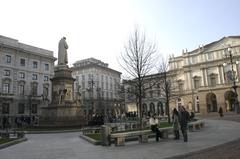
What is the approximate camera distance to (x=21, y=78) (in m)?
55.0

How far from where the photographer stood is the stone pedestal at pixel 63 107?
2581cm

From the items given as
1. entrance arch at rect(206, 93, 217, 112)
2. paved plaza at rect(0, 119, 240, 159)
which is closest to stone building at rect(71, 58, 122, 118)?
entrance arch at rect(206, 93, 217, 112)

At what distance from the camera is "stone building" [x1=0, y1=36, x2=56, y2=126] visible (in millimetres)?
50781

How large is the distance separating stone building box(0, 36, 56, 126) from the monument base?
21.8 meters

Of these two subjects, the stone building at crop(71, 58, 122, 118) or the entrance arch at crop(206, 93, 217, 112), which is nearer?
the entrance arch at crop(206, 93, 217, 112)

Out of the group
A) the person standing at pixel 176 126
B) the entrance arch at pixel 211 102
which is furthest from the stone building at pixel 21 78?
the entrance arch at pixel 211 102

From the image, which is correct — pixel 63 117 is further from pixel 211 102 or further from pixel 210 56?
pixel 210 56

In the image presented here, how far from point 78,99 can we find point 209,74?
180 feet

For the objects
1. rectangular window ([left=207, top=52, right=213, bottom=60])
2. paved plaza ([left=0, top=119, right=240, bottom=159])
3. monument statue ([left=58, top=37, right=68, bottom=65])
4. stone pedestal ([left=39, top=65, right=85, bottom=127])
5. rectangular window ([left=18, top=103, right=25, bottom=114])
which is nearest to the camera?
paved plaza ([left=0, top=119, right=240, bottom=159])

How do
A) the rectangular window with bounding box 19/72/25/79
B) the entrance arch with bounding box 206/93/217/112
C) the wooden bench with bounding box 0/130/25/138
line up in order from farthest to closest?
the entrance arch with bounding box 206/93/217/112 → the rectangular window with bounding box 19/72/25/79 → the wooden bench with bounding box 0/130/25/138

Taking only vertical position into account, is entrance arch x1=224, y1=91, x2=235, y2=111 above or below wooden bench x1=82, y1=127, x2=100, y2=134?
above

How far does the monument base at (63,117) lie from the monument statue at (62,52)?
252 inches

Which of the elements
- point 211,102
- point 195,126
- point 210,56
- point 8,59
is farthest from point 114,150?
point 210,56

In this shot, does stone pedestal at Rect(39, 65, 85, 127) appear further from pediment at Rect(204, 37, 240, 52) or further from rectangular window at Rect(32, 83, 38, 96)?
pediment at Rect(204, 37, 240, 52)
